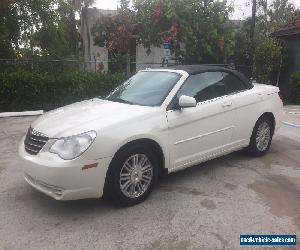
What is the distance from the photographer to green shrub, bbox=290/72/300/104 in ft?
49.0

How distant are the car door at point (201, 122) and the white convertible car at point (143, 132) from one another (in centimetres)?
1

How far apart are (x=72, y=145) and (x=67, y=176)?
0.34 metres

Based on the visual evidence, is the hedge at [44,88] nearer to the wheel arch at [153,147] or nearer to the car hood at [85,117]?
the car hood at [85,117]

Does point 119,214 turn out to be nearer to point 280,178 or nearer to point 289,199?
point 289,199

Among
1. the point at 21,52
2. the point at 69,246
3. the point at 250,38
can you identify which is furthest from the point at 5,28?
the point at 69,246

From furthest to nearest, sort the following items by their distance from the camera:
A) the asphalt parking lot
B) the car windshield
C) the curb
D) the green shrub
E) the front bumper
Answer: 1. the green shrub
2. the curb
3. the car windshield
4. the front bumper
5. the asphalt parking lot

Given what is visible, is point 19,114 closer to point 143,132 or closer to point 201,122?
point 201,122

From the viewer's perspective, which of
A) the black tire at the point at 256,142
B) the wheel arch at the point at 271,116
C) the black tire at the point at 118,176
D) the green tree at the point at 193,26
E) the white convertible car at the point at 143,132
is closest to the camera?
the white convertible car at the point at 143,132

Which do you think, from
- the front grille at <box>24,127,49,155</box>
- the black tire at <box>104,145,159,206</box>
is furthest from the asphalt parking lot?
the front grille at <box>24,127,49,155</box>

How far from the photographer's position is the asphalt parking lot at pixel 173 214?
395 cm

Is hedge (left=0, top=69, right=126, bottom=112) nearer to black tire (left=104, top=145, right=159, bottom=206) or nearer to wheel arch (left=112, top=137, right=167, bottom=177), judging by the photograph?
wheel arch (left=112, top=137, right=167, bottom=177)

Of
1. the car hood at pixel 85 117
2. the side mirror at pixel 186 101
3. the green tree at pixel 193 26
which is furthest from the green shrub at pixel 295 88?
the car hood at pixel 85 117

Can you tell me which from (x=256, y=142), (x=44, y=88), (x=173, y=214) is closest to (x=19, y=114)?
(x=44, y=88)

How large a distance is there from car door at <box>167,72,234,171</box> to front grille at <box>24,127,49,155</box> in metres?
1.58
